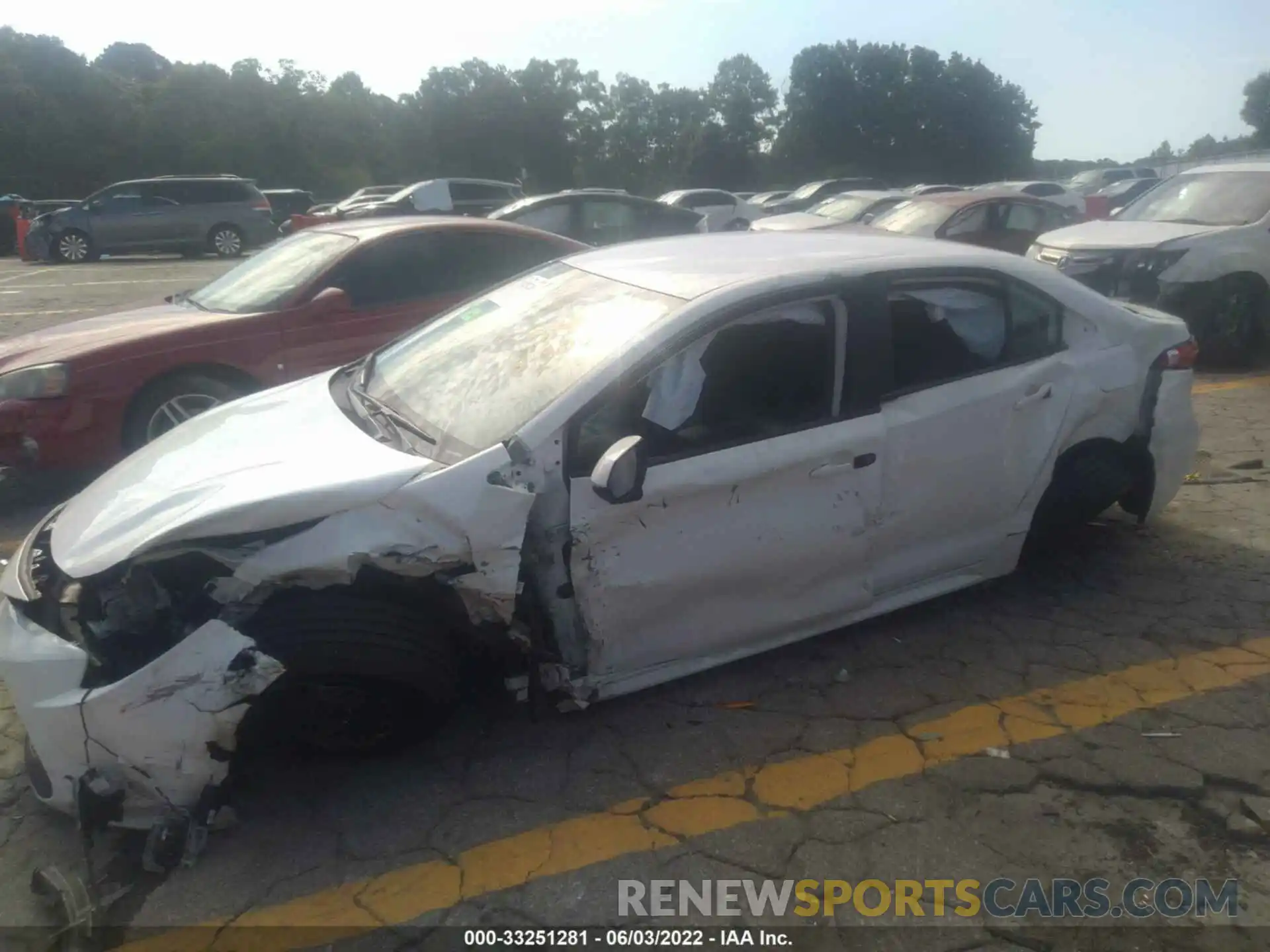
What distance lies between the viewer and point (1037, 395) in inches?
145

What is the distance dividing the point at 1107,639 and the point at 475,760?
242 cm

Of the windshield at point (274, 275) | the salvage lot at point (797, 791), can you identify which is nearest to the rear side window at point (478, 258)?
the windshield at point (274, 275)

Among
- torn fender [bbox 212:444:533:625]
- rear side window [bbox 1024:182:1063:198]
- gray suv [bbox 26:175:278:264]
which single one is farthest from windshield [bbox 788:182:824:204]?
torn fender [bbox 212:444:533:625]

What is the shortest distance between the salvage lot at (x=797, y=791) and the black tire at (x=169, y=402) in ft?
7.72

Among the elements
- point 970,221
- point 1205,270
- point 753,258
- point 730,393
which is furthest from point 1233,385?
point 730,393

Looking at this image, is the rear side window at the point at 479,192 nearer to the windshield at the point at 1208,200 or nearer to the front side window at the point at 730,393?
the windshield at the point at 1208,200

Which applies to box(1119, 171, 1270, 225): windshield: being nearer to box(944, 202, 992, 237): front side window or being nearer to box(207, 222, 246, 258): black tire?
box(944, 202, 992, 237): front side window

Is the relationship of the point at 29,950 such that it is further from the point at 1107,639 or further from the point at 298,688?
the point at 1107,639

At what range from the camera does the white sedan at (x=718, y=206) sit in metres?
16.8

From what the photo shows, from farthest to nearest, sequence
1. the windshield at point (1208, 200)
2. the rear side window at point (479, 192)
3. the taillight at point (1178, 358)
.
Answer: the rear side window at point (479, 192) < the windshield at point (1208, 200) < the taillight at point (1178, 358)

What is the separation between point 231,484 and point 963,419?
247 centimetres

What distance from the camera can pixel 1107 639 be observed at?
146 inches

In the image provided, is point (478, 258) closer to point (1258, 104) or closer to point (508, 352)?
point (508, 352)

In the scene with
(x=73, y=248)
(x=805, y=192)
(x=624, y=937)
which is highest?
(x=805, y=192)
